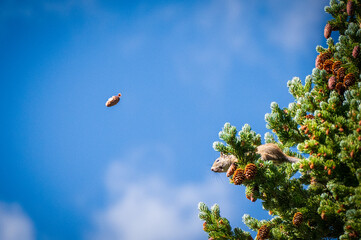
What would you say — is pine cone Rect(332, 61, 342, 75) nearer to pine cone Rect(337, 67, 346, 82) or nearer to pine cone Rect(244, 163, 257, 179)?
pine cone Rect(337, 67, 346, 82)

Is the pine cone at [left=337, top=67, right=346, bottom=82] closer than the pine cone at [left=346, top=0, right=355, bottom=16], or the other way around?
the pine cone at [left=337, top=67, right=346, bottom=82]

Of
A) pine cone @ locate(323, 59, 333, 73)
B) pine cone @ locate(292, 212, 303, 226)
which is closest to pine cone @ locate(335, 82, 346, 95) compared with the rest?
pine cone @ locate(323, 59, 333, 73)

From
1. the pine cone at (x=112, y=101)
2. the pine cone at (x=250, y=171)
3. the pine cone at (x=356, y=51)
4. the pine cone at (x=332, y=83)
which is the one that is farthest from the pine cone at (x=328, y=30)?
the pine cone at (x=112, y=101)

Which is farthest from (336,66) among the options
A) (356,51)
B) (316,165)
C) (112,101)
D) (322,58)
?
(112,101)

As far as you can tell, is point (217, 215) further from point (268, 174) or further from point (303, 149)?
point (303, 149)

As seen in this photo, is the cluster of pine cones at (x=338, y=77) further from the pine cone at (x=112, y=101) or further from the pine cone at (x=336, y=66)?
the pine cone at (x=112, y=101)

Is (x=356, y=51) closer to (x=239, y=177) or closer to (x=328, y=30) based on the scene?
(x=328, y=30)
